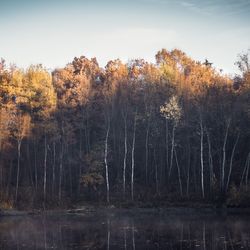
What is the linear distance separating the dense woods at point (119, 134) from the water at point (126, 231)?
672 cm

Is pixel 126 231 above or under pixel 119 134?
under

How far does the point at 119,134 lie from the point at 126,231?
22.9 metres

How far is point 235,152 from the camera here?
5803 centimetres

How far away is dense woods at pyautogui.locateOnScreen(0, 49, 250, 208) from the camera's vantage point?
54156 mm

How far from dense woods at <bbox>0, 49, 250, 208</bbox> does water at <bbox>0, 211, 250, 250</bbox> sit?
6722mm

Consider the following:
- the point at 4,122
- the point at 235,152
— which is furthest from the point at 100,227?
the point at 235,152

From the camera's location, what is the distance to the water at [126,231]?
31031mm

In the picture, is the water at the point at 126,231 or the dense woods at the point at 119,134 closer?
the water at the point at 126,231

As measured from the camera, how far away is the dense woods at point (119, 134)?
178 feet

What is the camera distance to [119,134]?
59219 millimetres

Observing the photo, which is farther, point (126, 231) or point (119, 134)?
point (119, 134)

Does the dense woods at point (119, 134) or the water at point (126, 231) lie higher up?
the dense woods at point (119, 134)

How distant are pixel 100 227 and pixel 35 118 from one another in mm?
21550

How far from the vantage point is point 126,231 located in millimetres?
37219
